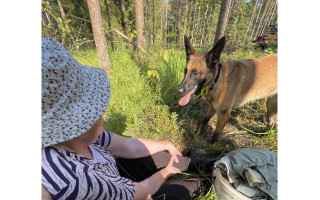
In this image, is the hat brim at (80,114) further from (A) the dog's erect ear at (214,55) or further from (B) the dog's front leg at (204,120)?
(B) the dog's front leg at (204,120)

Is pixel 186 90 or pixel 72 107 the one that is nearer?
pixel 72 107

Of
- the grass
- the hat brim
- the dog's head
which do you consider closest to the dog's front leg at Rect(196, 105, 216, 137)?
the grass

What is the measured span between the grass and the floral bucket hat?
1.44 meters

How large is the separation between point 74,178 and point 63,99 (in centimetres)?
41

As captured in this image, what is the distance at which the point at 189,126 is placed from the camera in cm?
271

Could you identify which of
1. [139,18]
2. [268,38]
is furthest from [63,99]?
[268,38]

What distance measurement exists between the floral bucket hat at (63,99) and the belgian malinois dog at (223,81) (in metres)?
1.49

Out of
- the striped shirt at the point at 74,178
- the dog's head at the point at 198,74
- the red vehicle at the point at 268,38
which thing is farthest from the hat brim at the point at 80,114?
the red vehicle at the point at 268,38

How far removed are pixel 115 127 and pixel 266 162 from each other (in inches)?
87.7

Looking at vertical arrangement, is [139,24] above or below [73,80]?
above

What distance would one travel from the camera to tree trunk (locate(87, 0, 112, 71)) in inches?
144

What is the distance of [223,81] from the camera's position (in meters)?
2.28
